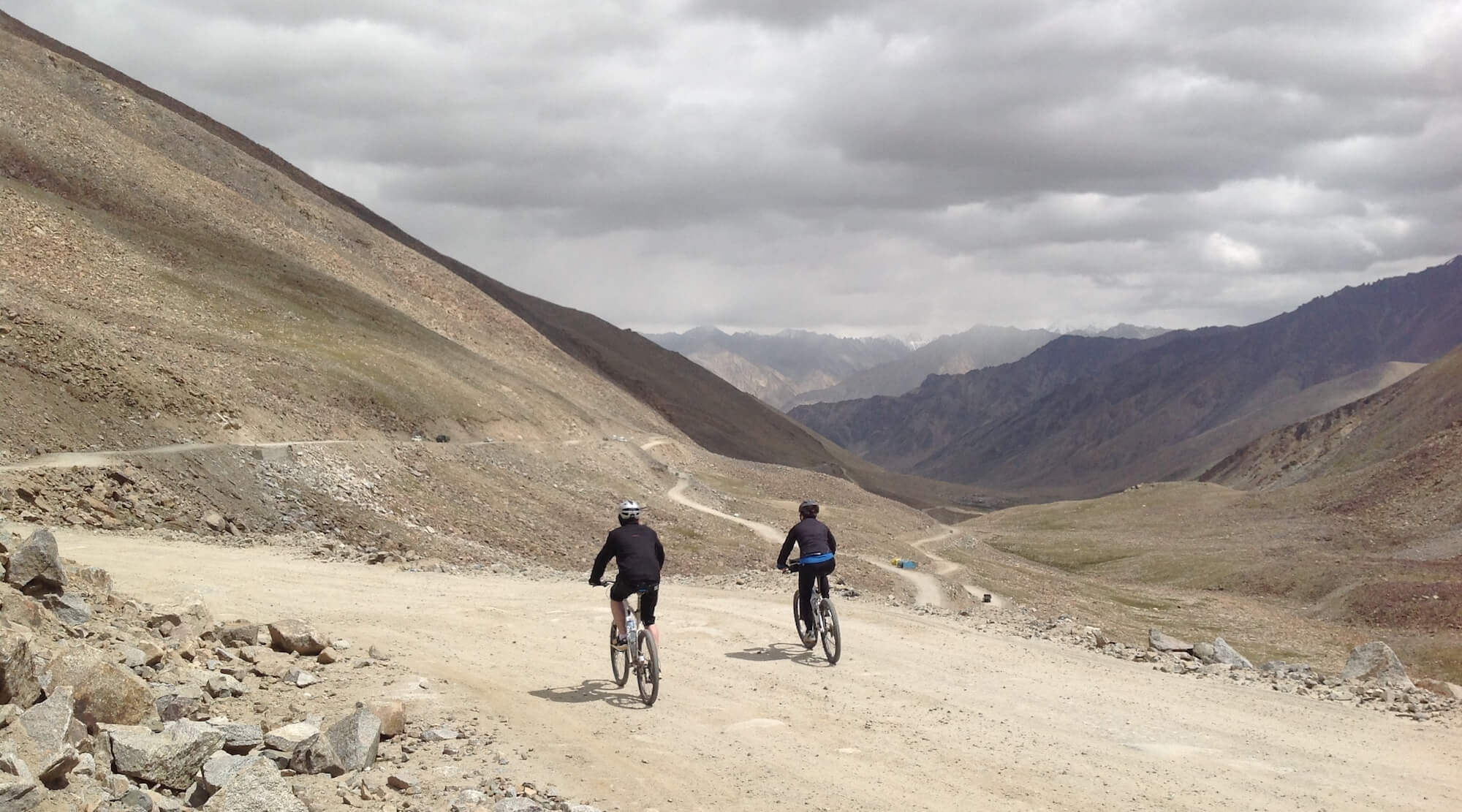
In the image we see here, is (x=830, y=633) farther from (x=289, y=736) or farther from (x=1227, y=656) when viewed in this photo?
(x=1227, y=656)

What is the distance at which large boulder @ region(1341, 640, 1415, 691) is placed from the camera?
2430cm

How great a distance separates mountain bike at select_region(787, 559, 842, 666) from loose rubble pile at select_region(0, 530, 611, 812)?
7151mm

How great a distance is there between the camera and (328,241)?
94.5 metres

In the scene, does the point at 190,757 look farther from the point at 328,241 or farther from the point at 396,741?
the point at 328,241

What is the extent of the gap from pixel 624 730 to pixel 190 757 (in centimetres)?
533

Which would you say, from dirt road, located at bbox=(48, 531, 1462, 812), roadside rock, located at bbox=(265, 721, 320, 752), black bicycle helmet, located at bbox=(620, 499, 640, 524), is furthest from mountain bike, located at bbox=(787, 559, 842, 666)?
roadside rock, located at bbox=(265, 721, 320, 752)

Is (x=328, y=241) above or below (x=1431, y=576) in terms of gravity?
above

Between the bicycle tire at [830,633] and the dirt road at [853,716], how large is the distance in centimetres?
37

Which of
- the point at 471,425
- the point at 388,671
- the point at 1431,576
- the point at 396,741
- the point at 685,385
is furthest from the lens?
the point at 685,385

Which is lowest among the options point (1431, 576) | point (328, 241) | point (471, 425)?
point (1431, 576)

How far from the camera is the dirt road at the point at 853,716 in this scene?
1266cm

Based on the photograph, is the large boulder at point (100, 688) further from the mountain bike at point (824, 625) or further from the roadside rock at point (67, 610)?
the mountain bike at point (824, 625)

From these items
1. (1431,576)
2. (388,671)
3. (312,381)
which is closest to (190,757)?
(388,671)

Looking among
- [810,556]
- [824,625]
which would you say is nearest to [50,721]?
[810,556]
